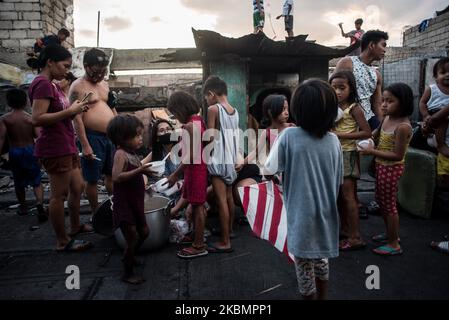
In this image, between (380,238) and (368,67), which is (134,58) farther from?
→ (380,238)

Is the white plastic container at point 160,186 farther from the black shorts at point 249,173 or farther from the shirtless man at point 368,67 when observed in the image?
the shirtless man at point 368,67

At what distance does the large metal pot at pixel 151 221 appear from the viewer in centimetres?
330

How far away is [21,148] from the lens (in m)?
4.94

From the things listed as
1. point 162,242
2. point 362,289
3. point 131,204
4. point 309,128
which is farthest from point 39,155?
point 362,289

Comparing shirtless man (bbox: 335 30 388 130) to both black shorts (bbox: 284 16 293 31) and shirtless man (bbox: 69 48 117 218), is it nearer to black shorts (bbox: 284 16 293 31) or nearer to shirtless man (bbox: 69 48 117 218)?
shirtless man (bbox: 69 48 117 218)

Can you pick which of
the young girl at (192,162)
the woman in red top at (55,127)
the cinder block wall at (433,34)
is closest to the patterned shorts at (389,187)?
the young girl at (192,162)

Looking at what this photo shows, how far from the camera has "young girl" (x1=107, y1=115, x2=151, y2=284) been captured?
2.67 m

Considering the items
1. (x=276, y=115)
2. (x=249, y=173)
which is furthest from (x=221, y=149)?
(x=249, y=173)

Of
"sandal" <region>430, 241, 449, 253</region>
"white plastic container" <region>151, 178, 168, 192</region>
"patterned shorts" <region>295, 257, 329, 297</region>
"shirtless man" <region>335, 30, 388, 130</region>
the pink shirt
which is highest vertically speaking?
"shirtless man" <region>335, 30, 388, 130</region>

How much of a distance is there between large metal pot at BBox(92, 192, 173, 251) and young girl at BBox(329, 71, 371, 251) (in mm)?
1928

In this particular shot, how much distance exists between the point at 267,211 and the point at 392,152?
4.82 ft

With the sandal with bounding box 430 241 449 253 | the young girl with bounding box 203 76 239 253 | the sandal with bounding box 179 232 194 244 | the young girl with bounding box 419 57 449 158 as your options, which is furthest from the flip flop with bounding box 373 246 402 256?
the sandal with bounding box 179 232 194 244

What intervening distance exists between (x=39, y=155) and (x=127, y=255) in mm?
1484

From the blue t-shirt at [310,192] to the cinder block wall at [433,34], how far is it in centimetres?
1220
